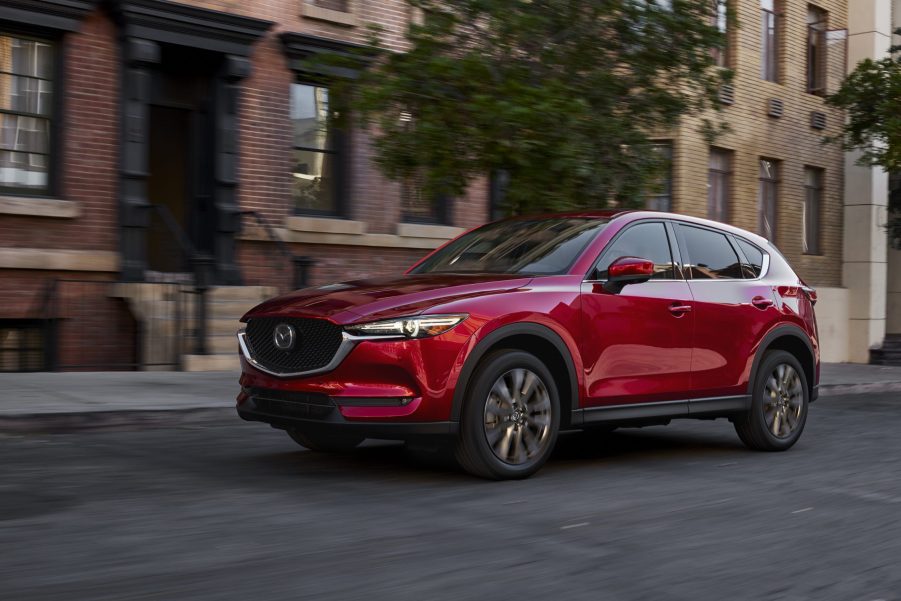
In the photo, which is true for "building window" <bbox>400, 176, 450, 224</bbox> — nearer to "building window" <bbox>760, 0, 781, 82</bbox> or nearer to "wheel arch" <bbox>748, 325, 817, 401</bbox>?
"wheel arch" <bbox>748, 325, 817, 401</bbox>

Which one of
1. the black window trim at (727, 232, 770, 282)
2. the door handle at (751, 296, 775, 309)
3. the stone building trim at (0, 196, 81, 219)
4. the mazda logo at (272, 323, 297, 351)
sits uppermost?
the stone building trim at (0, 196, 81, 219)

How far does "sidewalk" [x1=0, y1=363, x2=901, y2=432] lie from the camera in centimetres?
890

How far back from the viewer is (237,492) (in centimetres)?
627

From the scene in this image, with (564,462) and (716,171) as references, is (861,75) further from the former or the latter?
(564,462)

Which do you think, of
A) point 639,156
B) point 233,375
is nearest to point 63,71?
point 233,375

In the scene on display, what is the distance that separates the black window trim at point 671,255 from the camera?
7301mm

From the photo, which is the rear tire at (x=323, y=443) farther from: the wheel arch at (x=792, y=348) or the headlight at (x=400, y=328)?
the wheel arch at (x=792, y=348)

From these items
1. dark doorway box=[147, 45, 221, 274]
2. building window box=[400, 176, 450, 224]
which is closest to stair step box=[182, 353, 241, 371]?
dark doorway box=[147, 45, 221, 274]

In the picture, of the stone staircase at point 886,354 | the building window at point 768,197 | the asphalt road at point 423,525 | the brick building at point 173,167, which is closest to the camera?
the asphalt road at point 423,525

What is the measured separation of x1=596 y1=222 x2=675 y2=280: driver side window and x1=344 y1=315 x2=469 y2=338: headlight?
1583mm

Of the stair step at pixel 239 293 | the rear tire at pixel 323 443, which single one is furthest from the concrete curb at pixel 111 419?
the stair step at pixel 239 293

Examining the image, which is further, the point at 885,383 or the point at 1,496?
the point at 885,383

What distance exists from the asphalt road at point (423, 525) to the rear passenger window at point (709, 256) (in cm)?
135

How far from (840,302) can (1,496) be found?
78.1 ft
